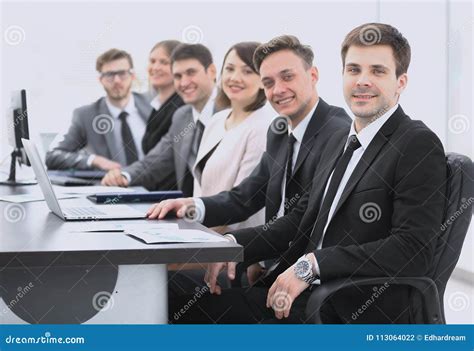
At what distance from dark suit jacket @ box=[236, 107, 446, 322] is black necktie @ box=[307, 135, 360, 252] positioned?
13mm

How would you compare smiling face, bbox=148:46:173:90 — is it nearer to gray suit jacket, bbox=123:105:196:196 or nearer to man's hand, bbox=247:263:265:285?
gray suit jacket, bbox=123:105:196:196

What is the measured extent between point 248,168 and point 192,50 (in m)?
1.52

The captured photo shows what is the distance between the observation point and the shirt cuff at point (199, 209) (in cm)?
268

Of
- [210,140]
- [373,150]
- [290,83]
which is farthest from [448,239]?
[210,140]

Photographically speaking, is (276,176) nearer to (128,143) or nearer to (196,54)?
(196,54)

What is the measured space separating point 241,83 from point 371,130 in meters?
1.39

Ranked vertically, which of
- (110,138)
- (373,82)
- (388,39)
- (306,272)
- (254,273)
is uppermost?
(388,39)

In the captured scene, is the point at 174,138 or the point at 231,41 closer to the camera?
the point at 174,138

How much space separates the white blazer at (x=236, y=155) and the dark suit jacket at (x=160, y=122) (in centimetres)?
146

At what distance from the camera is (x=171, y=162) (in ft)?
15.8

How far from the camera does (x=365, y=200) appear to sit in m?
2.11

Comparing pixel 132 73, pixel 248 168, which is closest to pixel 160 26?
pixel 132 73

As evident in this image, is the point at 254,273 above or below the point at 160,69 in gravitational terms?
below
